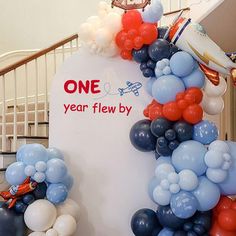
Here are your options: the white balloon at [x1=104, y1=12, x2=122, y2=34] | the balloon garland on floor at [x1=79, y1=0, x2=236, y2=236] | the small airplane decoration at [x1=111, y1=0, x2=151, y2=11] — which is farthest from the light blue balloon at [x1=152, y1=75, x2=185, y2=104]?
the small airplane decoration at [x1=111, y1=0, x2=151, y2=11]

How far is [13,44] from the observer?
553 centimetres

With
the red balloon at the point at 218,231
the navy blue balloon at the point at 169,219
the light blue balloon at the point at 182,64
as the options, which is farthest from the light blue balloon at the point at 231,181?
the light blue balloon at the point at 182,64

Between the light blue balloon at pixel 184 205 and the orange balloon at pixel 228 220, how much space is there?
0.20m

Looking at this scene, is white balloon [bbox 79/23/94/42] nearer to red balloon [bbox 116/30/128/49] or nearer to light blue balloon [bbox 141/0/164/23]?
red balloon [bbox 116/30/128/49]

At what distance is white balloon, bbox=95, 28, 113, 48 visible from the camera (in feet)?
8.60

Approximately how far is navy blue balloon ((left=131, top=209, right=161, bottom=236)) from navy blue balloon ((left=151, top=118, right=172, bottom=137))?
1.89 ft

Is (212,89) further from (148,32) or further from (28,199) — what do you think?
(28,199)

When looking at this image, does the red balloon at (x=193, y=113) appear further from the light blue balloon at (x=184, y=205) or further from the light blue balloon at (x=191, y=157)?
the light blue balloon at (x=184, y=205)

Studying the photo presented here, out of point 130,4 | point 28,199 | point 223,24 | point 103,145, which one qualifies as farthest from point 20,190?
point 223,24

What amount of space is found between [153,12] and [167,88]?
56 cm

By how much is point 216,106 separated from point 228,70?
Result: 269mm

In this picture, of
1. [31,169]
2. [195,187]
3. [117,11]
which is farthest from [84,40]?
[195,187]

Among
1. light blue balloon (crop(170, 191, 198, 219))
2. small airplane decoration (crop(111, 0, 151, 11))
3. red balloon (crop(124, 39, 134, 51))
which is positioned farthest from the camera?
small airplane decoration (crop(111, 0, 151, 11))

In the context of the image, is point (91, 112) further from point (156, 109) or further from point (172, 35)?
point (172, 35)
